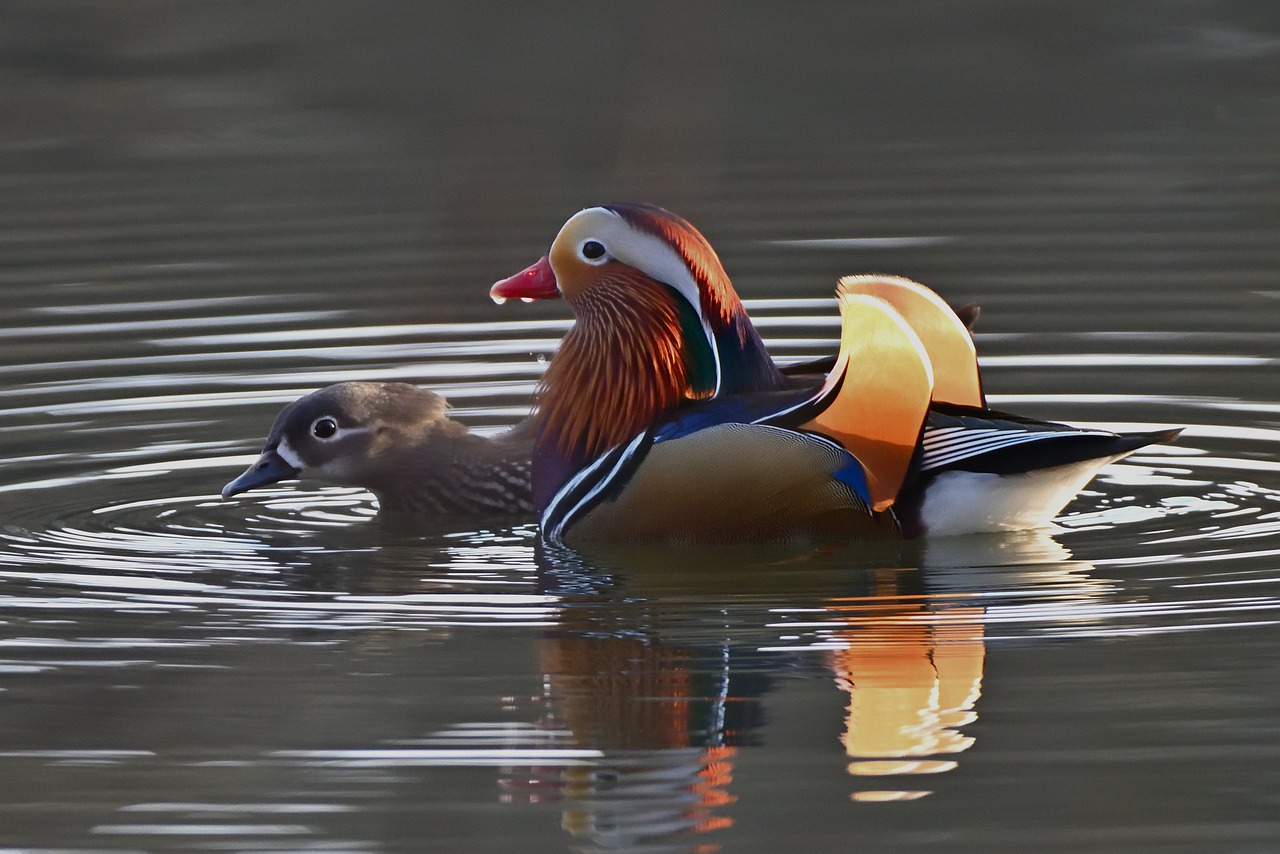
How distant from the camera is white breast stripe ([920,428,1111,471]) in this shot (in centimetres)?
682

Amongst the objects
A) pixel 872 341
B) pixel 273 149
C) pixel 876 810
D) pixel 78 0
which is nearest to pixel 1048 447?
pixel 872 341

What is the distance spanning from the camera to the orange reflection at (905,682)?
5293 mm

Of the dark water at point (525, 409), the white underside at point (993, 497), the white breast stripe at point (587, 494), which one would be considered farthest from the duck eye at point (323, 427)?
the white underside at point (993, 497)

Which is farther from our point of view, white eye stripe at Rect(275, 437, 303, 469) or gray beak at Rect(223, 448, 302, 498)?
white eye stripe at Rect(275, 437, 303, 469)

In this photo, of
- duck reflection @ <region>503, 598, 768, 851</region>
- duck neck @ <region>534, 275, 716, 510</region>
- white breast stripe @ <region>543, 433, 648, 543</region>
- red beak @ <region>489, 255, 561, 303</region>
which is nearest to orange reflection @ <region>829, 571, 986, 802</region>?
duck reflection @ <region>503, 598, 768, 851</region>

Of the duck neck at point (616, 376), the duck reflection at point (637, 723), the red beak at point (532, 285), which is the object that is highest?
A: the red beak at point (532, 285)

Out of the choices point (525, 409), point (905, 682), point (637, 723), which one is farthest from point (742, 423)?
point (525, 409)

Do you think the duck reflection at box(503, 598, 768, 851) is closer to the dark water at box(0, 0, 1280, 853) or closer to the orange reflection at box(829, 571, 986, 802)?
the dark water at box(0, 0, 1280, 853)

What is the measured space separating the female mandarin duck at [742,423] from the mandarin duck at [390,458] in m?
0.49

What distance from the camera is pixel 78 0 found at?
18828 mm

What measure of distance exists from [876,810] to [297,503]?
13.2 ft

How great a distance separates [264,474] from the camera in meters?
8.18

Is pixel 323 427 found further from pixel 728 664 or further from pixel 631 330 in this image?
pixel 728 664

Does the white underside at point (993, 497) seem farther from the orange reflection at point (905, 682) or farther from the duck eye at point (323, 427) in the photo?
the duck eye at point (323, 427)
